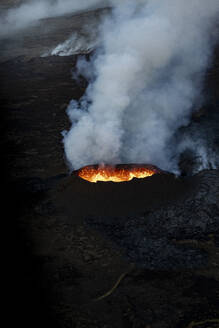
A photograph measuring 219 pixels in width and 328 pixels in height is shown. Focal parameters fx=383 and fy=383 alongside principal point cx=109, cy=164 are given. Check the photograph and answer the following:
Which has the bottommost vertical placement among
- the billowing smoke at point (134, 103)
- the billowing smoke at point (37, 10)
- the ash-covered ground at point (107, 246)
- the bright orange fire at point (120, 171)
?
the ash-covered ground at point (107, 246)

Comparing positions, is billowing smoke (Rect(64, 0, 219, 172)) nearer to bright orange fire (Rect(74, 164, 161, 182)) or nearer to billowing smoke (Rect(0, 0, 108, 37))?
bright orange fire (Rect(74, 164, 161, 182))

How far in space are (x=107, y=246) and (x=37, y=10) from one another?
2559 cm

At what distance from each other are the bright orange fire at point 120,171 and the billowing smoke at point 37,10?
20618mm

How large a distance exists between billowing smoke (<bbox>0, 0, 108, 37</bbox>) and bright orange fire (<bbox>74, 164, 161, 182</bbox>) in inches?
812

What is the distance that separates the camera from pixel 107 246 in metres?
6.20

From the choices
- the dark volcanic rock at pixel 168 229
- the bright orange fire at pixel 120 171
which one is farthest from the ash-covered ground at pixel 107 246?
the bright orange fire at pixel 120 171

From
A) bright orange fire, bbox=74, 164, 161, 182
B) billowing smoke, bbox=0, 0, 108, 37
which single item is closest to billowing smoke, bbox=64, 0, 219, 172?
bright orange fire, bbox=74, 164, 161, 182

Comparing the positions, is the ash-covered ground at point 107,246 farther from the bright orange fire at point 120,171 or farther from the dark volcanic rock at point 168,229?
the bright orange fire at point 120,171

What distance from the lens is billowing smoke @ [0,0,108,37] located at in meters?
26.2

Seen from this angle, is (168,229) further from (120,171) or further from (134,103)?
(134,103)

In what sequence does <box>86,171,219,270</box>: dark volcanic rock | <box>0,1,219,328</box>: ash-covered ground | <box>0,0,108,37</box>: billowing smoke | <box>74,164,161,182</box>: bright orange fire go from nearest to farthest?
1. <box>0,1,219,328</box>: ash-covered ground
2. <box>86,171,219,270</box>: dark volcanic rock
3. <box>74,164,161,182</box>: bright orange fire
4. <box>0,0,108,37</box>: billowing smoke

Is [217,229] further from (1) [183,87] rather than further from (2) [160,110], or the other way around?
(1) [183,87]

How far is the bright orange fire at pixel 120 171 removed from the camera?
25.8 feet

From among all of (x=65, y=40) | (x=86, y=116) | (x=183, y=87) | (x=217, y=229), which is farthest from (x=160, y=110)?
(x=65, y=40)
